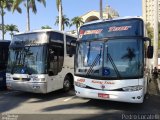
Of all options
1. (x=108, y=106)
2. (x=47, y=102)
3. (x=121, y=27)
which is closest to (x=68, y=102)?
(x=47, y=102)

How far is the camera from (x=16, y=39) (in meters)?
12.9

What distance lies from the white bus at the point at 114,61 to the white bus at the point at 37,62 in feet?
4.22

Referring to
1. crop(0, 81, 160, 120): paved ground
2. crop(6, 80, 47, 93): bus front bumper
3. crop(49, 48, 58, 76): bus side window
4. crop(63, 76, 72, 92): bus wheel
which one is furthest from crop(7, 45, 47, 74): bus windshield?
crop(63, 76, 72, 92): bus wheel

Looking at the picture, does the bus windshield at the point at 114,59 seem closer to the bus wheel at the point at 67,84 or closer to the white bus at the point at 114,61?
the white bus at the point at 114,61

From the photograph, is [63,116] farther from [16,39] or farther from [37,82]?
[16,39]

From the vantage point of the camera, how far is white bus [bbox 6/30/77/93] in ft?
38.2

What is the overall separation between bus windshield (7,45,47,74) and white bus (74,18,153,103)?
2.05 m

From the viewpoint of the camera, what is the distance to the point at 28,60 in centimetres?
1202

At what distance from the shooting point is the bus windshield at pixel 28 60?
460 inches

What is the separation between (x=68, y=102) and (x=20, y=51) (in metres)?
3.21

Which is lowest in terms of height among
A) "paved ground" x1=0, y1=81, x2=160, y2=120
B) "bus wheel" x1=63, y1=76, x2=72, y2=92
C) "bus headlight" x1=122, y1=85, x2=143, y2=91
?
"paved ground" x1=0, y1=81, x2=160, y2=120

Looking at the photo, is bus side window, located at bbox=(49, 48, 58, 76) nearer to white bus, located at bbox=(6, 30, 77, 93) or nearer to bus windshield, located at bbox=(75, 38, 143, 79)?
white bus, located at bbox=(6, 30, 77, 93)

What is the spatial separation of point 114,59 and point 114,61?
0.23 ft

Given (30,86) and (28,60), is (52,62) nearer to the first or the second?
(28,60)
